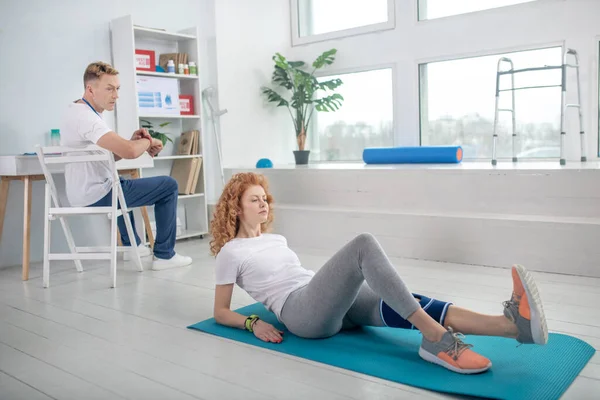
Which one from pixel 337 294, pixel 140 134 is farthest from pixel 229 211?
pixel 140 134

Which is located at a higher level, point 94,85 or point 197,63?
point 197,63

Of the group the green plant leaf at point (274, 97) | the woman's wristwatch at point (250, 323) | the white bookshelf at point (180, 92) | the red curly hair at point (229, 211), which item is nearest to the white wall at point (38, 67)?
the white bookshelf at point (180, 92)

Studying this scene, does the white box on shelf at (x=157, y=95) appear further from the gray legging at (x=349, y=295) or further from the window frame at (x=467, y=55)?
the gray legging at (x=349, y=295)

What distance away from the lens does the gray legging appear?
178 centimetres

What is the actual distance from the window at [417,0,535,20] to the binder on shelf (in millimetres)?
2154

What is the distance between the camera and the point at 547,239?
3.21 m

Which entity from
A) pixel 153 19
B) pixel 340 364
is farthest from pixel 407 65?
pixel 340 364

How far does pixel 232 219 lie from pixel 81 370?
702mm

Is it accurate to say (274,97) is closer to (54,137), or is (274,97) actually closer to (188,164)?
(188,164)

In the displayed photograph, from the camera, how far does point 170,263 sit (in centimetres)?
366

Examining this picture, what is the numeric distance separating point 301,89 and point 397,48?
89 cm

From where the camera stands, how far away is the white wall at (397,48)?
14.4 ft

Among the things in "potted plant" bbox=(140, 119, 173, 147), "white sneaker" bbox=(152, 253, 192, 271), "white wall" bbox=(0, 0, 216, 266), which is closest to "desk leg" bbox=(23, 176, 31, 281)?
"white wall" bbox=(0, 0, 216, 266)

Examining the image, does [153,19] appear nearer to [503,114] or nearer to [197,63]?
[197,63]
